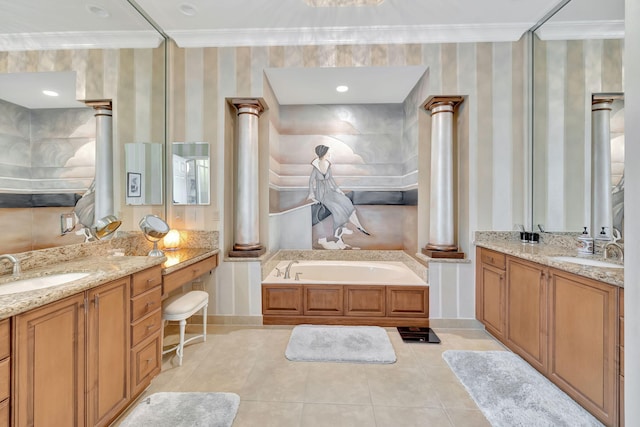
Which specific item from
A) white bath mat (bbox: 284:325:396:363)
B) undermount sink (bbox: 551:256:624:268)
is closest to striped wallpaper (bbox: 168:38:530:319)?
white bath mat (bbox: 284:325:396:363)

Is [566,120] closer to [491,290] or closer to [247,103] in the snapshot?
[491,290]

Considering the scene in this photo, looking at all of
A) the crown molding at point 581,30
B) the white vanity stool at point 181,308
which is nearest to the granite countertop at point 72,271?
the white vanity stool at point 181,308

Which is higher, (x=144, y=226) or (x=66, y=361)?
(x=144, y=226)

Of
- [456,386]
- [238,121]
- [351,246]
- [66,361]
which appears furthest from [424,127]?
[66,361]

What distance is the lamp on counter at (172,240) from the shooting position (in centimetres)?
301

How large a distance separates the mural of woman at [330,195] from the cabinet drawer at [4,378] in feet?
10.8

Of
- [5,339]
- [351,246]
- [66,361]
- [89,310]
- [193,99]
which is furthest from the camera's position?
[351,246]

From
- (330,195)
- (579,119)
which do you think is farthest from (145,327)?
(579,119)

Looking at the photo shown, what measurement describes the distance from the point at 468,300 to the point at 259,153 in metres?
2.89

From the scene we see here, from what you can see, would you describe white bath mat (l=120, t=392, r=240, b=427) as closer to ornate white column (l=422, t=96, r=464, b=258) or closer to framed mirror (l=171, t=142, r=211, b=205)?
framed mirror (l=171, t=142, r=211, b=205)

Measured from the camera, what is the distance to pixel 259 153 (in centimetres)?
330

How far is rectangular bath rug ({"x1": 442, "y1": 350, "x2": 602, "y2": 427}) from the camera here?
1686 mm

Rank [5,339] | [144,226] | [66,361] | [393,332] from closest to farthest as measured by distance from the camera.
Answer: [5,339] < [66,361] < [144,226] < [393,332]

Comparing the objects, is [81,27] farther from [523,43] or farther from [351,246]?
[523,43]
